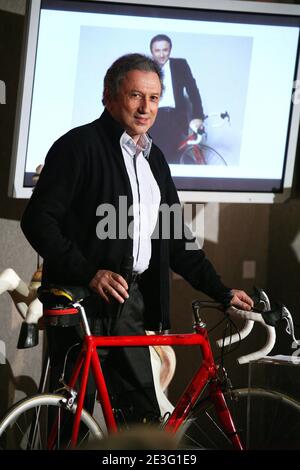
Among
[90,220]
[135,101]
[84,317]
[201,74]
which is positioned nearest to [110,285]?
[84,317]

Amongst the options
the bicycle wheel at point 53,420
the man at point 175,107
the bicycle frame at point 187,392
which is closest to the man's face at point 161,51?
the man at point 175,107

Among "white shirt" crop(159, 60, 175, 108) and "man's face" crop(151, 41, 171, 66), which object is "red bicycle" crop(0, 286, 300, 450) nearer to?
"white shirt" crop(159, 60, 175, 108)

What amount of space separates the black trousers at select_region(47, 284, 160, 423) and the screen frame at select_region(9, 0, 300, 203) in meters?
0.98

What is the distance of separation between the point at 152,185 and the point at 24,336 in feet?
2.62

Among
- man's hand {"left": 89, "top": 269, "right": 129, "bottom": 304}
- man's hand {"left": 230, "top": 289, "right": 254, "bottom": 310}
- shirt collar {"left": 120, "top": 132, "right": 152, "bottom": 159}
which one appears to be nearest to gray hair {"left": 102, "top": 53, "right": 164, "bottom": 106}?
shirt collar {"left": 120, "top": 132, "right": 152, "bottom": 159}

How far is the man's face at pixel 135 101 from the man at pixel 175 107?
3.24 ft

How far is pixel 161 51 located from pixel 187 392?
1591mm

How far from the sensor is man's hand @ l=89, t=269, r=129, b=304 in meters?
2.24

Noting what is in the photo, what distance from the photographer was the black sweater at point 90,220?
2287mm

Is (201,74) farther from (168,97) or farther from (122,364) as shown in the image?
(122,364)

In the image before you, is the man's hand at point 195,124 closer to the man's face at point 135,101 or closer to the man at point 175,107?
the man at point 175,107

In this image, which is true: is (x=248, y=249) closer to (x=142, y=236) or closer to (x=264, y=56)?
(x=264, y=56)

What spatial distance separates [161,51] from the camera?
11.4 feet

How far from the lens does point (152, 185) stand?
2.55 m
